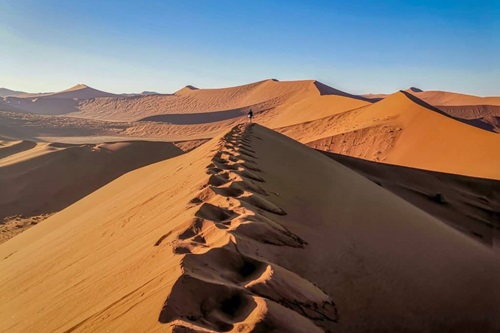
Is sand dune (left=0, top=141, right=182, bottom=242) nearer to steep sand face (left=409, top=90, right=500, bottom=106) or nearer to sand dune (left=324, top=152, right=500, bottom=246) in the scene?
sand dune (left=324, top=152, right=500, bottom=246)

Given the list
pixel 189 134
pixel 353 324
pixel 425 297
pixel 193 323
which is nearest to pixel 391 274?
pixel 425 297

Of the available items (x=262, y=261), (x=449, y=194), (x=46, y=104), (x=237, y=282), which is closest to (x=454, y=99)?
(x=449, y=194)

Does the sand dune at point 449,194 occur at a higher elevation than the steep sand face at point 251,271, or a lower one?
lower

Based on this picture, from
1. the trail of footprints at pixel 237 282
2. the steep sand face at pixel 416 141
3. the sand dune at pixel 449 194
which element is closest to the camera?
the trail of footprints at pixel 237 282

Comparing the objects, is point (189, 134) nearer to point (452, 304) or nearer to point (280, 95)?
point (280, 95)

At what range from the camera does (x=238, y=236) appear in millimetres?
3211

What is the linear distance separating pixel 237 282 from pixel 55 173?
1776 cm

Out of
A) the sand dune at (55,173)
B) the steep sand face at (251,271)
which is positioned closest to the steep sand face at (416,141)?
the sand dune at (55,173)

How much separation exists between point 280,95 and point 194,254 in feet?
180

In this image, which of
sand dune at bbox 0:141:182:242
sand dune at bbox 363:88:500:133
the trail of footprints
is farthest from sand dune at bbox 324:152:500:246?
sand dune at bbox 363:88:500:133

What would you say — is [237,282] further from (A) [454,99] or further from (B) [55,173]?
(A) [454,99]

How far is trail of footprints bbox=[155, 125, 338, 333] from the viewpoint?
6.85ft

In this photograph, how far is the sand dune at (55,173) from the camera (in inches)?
552

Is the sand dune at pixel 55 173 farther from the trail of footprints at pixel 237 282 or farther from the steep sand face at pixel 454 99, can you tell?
the steep sand face at pixel 454 99
